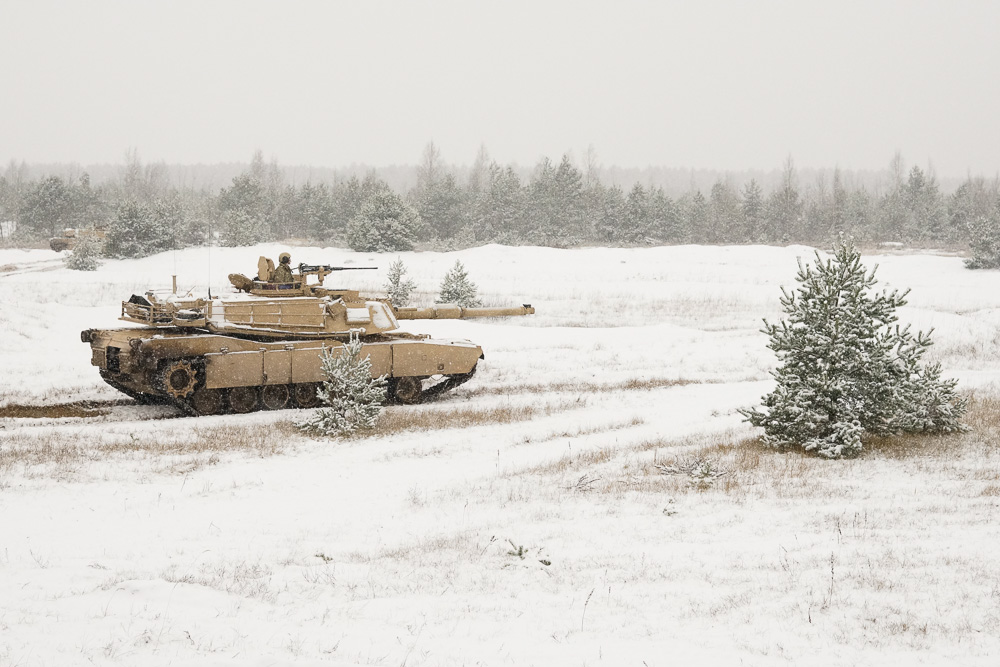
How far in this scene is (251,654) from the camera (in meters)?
5.31

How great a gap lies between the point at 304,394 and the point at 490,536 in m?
9.21

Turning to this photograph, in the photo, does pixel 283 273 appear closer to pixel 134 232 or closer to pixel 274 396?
pixel 274 396

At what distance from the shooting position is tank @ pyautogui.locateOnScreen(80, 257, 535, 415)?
1530 centimetres

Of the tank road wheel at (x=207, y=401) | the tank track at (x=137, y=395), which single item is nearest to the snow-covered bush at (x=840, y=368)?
the tank road wheel at (x=207, y=401)

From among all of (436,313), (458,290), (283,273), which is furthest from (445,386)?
(458,290)

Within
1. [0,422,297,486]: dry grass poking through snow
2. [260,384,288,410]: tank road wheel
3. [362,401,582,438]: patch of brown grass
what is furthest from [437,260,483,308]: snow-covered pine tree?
[0,422,297,486]: dry grass poking through snow

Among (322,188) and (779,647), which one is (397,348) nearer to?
(779,647)

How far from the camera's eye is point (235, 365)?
15648 millimetres

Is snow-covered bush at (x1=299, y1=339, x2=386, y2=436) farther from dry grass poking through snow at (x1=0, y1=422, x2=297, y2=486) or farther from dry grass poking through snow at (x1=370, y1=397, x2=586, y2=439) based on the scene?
dry grass poking through snow at (x1=0, y1=422, x2=297, y2=486)

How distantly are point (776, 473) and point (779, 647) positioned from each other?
17.6 feet

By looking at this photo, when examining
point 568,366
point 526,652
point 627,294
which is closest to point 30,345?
point 568,366

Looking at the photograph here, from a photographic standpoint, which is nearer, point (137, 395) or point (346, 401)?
point (346, 401)

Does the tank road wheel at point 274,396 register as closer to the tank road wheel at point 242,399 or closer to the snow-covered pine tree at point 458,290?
the tank road wheel at point 242,399

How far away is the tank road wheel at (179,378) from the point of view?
15047 millimetres
